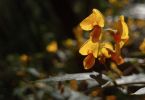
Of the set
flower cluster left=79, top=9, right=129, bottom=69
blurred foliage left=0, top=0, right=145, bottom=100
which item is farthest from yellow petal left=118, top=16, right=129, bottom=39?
blurred foliage left=0, top=0, right=145, bottom=100

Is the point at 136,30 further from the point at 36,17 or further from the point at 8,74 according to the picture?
the point at 36,17

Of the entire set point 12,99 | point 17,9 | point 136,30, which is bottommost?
point 12,99

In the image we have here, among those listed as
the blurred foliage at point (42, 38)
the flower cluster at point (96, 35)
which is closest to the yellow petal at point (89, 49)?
the flower cluster at point (96, 35)

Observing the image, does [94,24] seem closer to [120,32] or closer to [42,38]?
[120,32]

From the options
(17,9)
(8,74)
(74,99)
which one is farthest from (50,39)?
(74,99)

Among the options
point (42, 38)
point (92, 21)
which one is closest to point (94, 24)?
point (92, 21)

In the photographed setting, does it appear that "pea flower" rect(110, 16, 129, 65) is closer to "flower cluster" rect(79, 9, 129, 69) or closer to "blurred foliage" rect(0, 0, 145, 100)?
"flower cluster" rect(79, 9, 129, 69)
